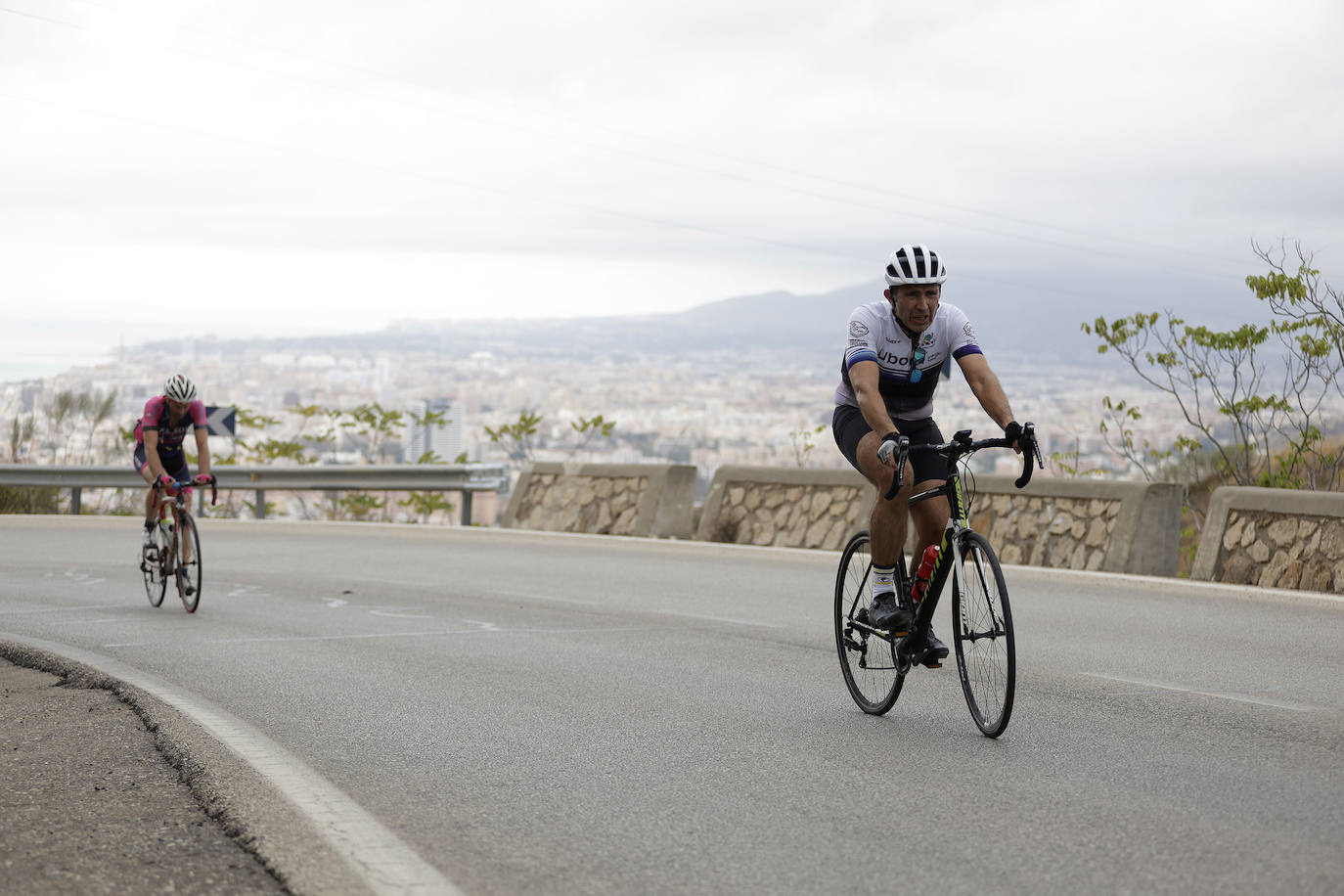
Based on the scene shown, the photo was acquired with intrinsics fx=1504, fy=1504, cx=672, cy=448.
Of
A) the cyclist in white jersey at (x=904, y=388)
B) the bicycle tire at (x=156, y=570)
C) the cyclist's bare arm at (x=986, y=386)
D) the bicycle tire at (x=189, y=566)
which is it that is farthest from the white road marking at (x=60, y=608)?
the cyclist's bare arm at (x=986, y=386)

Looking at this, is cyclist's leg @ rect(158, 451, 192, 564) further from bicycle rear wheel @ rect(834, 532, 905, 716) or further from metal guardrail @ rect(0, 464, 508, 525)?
metal guardrail @ rect(0, 464, 508, 525)

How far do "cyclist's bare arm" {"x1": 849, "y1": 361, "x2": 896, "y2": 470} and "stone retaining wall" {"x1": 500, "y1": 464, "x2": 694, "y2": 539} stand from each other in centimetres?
1183

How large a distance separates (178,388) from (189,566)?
1565mm

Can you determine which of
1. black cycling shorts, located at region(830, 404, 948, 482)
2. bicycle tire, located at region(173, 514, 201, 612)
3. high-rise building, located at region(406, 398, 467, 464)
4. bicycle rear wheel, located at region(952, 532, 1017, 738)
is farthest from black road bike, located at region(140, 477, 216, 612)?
high-rise building, located at region(406, 398, 467, 464)

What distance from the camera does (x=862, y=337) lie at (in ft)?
22.4

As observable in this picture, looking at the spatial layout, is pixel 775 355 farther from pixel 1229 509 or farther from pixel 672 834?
pixel 672 834

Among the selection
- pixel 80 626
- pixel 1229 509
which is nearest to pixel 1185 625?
pixel 1229 509

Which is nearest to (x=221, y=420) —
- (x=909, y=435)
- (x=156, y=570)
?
(x=156, y=570)

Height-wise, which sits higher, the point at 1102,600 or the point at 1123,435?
the point at 1123,435

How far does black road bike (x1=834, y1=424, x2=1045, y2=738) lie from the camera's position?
20.7 ft

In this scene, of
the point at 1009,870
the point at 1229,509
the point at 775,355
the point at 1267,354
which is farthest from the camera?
the point at 775,355

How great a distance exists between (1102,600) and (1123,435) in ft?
19.6

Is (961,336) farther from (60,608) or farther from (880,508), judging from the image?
(60,608)

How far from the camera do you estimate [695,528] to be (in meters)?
18.9
